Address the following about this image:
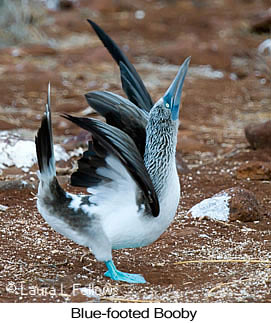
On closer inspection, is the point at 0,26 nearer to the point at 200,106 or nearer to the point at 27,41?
the point at 27,41

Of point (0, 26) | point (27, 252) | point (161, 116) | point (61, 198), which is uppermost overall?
point (0, 26)

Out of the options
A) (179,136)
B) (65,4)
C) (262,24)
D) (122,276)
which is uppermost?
(65,4)

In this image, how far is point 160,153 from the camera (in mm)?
3773

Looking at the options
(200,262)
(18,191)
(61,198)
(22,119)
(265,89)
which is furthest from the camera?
(265,89)

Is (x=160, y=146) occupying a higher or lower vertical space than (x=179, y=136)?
higher

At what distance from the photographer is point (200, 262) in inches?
162

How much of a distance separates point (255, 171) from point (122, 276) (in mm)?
2431

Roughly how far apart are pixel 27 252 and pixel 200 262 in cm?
109

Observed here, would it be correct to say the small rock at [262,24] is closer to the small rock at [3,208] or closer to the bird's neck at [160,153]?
the small rock at [3,208]

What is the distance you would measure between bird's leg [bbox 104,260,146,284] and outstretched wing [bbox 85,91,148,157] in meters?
0.69

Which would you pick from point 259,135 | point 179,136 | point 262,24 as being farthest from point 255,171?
point 262,24

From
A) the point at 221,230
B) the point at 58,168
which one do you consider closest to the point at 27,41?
the point at 58,168

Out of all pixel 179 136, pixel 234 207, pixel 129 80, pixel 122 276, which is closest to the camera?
pixel 122 276

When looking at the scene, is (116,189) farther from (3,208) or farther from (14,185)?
(14,185)
